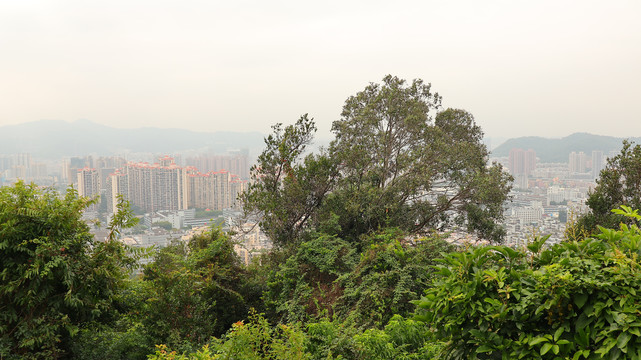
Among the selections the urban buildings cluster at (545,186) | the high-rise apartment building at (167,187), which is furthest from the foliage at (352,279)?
the high-rise apartment building at (167,187)

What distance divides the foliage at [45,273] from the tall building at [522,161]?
43.3 ft

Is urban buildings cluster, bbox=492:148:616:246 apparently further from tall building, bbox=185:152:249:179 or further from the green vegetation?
tall building, bbox=185:152:249:179

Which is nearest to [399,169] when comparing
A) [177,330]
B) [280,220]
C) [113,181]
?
[280,220]

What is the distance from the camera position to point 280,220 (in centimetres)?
738

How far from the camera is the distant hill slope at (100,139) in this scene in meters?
26.3

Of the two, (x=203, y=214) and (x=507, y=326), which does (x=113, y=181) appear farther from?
(x=507, y=326)

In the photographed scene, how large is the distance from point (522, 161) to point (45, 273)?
14.4m

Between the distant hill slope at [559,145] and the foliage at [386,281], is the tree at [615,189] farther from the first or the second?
the distant hill slope at [559,145]

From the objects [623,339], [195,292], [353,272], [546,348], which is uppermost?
[623,339]

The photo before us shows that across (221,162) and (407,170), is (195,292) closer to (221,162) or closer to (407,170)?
(407,170)

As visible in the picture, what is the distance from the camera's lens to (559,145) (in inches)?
589

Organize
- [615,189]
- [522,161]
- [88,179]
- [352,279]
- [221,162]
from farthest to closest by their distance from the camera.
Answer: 1. [221,162]
2. [88,179]
3. [522,161]
4. [615,189]
5. [352,279]

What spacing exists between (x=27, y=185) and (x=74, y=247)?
889mm

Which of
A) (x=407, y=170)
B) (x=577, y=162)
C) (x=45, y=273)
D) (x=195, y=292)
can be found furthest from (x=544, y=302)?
(x=577, y=162)
